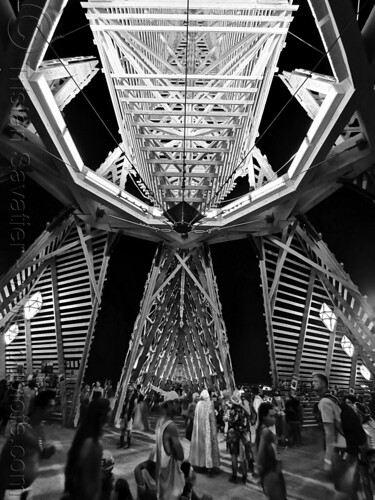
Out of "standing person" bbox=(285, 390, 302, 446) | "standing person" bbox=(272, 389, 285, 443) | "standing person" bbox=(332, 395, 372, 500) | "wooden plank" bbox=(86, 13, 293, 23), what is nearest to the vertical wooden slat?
"standing person" bbox=(272, 389, 285, 443)

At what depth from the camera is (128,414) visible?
267 inches

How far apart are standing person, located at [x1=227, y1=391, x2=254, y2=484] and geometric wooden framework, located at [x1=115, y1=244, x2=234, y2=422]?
3.49 meters

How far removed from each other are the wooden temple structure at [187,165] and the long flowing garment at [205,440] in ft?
6.80

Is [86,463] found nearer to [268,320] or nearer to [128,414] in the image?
[128,414]

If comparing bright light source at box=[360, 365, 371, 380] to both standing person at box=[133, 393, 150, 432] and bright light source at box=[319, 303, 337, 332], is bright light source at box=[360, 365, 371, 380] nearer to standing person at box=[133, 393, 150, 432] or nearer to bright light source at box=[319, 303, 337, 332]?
bright light source at box=[319, 303, 337, 332]

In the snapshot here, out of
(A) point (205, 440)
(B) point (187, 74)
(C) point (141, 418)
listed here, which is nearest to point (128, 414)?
(C) point (141, 418)

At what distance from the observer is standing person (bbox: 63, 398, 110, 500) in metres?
2.28

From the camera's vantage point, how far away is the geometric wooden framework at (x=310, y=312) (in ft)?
20.5

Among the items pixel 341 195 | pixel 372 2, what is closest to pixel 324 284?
pixel 341 195

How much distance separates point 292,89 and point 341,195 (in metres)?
2.19

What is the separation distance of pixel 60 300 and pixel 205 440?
4388 millimetres

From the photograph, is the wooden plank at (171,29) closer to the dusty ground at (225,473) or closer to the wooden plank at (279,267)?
the dusty ground at (225,473)

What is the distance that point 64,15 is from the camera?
4.59 meters

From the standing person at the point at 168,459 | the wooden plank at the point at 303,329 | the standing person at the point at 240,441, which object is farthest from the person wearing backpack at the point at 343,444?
the wooden plank at the point at 303,329
